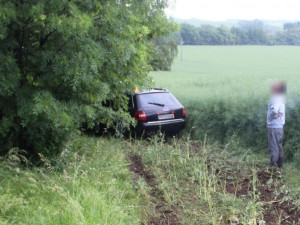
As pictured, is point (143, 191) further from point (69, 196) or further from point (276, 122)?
point (276, 122)

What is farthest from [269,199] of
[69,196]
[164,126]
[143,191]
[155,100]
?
[155,100]

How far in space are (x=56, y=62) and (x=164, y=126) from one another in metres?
5.31

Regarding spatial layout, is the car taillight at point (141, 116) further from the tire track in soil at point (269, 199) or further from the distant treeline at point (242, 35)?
the distant treeline at point (242, 35)

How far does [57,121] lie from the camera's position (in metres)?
6.70

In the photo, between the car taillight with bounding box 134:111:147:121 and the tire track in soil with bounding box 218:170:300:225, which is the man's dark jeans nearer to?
the tire track in soil with bounding box 218:170:300:225

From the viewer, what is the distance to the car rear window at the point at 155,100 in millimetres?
11705

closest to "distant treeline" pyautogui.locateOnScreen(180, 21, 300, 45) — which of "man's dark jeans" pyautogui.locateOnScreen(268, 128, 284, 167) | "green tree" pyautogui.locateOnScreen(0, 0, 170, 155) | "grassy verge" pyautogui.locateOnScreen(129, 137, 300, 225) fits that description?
"man's dark jeans" pyautogui.locateOnScreen(268, 128, 284, 167)

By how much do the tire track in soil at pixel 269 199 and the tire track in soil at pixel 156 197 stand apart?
121cm

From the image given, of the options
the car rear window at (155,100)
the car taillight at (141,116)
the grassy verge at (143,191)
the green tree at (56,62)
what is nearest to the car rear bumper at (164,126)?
the car taillight at (141,116)

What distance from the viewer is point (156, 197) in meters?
6.89

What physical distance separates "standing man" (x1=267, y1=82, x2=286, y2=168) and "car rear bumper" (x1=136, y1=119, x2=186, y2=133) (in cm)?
351

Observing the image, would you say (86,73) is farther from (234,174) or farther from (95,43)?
(234,174)

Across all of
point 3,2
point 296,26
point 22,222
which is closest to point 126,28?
point 3,2

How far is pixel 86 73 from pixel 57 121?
93cm
